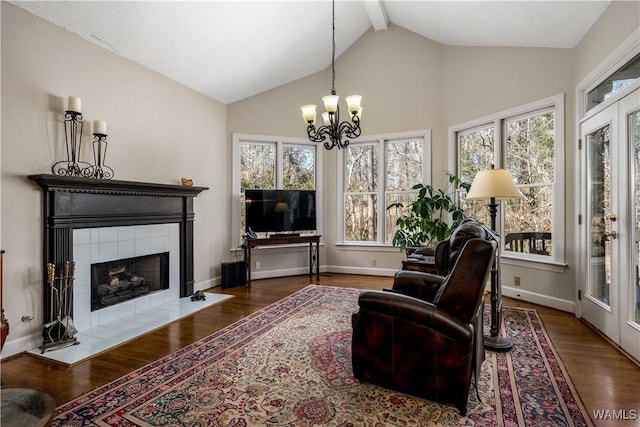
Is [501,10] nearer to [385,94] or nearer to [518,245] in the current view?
[385,94]

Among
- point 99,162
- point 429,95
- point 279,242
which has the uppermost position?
point 429,95

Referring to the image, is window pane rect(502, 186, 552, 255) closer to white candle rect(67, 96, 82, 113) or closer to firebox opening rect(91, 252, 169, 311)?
firebox opening rect(91, 252, 169, 311)

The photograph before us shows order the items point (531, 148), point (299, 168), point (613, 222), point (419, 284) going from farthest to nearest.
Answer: point (299, 168)
point (531, 148)
point (613, 222)
point (419, 284)

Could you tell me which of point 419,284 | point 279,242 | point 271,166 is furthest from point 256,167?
point 419,284

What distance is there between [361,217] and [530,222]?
2.50 metres

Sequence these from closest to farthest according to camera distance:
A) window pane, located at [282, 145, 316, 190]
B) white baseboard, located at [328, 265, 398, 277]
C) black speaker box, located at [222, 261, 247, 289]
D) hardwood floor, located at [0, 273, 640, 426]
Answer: hardwood floor, located at [0, 273, 640, 426], black speaker box, located at [222, 261, 247, 289], white baseboard, located at [328, 265, 398, 277], window pane, located at [282, 145, 316, 190]

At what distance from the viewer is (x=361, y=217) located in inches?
226

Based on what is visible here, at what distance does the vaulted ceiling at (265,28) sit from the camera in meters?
3.12

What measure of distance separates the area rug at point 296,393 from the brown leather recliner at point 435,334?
0.14 m

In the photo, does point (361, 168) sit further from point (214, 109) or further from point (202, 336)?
point (202, 336)

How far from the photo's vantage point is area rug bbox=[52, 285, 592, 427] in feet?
5.93

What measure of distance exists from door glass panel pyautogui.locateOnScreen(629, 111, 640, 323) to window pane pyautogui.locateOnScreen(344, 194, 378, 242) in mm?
3426

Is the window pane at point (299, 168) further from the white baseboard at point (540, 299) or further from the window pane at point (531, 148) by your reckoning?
the white baseboard at point (540, 299)

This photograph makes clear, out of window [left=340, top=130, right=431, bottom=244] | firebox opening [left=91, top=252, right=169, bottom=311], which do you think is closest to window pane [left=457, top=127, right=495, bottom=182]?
window [left=340, top=130, right=431, bottom=244]
